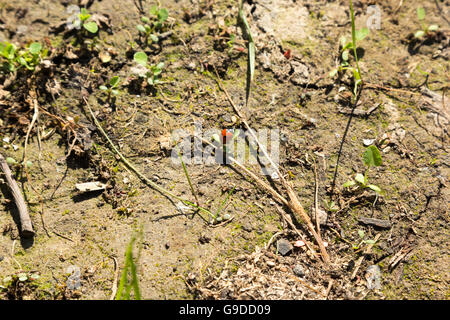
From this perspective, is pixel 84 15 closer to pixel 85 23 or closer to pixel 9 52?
pixel 85 23

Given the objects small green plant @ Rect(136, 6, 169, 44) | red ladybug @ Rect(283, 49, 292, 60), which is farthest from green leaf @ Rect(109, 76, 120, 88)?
red ladybug @ Rect(283, 49, 292, 60)

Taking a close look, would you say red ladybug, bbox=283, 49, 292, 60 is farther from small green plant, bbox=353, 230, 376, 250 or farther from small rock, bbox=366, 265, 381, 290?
small rock, bbox=366, 265, 381, 290

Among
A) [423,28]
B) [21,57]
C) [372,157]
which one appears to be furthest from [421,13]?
[21,57]

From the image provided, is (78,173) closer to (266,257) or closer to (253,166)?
(253,166)

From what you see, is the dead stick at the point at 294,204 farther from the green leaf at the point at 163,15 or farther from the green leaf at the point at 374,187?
the green leaf at the point at 163,15

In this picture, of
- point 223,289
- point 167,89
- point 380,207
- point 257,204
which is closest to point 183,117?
point 167,89

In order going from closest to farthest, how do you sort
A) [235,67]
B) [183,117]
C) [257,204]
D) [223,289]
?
[223,289]
[257,204]
[183,117]
[235,67]
